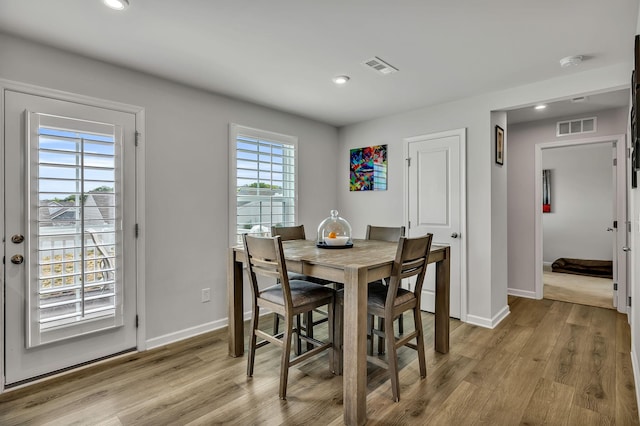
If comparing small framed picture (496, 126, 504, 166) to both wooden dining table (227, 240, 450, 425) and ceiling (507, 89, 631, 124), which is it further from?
wooden dining table (227, 240, 450, 425)

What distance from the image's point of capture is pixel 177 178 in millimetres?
3027

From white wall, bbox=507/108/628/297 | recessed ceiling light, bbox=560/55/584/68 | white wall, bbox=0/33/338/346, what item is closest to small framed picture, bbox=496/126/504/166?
recessed ceiling light, bbox=560/55/584/68

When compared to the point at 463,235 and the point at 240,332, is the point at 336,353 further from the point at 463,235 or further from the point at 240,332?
the point at 463,235

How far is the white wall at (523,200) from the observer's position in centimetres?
433

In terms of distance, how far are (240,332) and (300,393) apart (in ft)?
2.54

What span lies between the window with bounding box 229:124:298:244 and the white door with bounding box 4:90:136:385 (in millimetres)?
1026

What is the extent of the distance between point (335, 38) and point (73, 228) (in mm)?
2282

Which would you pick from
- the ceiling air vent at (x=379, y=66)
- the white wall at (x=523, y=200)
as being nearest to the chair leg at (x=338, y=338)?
Result: the ceiling air vent at (x=379, y=66)

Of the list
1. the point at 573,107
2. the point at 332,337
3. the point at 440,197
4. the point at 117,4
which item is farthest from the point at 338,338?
the point at 573,107

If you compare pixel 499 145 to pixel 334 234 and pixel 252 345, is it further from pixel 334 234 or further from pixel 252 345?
pixel 252 345

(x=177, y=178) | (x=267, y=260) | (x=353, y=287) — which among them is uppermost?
(x=177, y=178)

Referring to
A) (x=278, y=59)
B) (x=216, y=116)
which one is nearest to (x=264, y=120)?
(x=216, y=116)

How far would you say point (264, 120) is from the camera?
3.79m

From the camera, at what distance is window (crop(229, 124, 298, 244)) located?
3.49m
